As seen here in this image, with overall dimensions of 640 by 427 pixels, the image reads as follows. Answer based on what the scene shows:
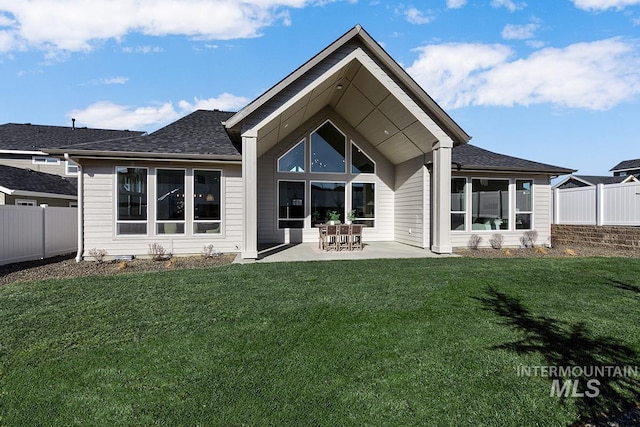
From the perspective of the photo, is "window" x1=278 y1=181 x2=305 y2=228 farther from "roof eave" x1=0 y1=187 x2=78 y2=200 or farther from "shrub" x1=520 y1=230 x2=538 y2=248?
"roof eave" x1=0 y1=187 x2=78 y2=200

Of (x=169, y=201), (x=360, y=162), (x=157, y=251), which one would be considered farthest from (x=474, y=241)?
(x=157, y=251)

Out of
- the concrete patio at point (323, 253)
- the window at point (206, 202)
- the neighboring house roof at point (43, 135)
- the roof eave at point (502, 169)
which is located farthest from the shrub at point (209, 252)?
the neighboring house roof at point (43, 135)

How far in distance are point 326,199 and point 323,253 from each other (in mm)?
3215

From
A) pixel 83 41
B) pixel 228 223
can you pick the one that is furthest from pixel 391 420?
pixel 83 41

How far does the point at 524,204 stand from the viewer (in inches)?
452

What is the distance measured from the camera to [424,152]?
10.2 m

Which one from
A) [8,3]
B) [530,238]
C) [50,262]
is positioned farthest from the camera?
[530,238]

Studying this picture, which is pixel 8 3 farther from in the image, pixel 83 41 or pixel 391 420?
pixel 391 420

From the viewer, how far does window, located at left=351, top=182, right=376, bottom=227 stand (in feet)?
40.1

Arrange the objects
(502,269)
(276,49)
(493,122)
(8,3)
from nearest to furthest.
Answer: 1. (502,269)
2. (8,3)
3. (276,49)
4. (493,122)

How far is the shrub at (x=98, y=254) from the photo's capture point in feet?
27.3

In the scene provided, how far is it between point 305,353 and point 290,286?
2.42m

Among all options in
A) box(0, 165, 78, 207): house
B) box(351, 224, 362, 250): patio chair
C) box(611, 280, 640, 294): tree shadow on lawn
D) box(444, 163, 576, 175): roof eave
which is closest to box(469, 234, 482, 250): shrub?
box(444, 163, 576, 175): roof eave

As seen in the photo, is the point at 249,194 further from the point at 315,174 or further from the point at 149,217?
the point at 315,174
